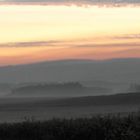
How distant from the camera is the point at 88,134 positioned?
58.9 feet

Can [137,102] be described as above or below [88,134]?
below

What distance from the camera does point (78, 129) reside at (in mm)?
18016

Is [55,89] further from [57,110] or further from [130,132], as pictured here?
[130,132]

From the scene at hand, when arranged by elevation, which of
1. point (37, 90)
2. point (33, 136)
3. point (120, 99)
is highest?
point (33, 136)

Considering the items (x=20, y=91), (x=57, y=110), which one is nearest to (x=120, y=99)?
(x=57, y=110)

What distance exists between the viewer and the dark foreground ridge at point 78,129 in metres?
17.7

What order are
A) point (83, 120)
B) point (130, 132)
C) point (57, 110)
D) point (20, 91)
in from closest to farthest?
point (130, 132)
point (83, 120)
point (57, 110)
point (20, 91)

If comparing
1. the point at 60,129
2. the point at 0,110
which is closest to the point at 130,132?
the point at 60,129

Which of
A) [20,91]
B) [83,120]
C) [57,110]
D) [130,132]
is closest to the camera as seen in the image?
[130,132]

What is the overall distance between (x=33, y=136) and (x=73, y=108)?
46.6 feet

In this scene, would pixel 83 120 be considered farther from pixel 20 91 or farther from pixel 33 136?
pixel 20 91

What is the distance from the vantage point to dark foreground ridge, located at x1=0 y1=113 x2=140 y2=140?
58.0 feet

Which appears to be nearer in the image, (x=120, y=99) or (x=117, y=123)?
(x=117, y=123)

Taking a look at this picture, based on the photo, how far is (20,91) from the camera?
71375mm
